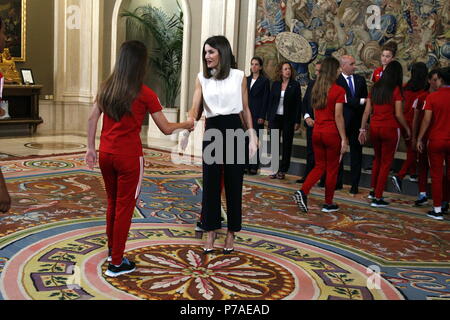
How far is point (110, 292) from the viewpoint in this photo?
3.48 meters

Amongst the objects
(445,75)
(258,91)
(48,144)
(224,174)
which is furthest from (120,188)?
(48,144)

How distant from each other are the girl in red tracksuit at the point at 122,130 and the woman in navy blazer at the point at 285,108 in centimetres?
439

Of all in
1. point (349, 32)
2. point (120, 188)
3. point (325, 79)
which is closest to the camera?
point (120, 188)

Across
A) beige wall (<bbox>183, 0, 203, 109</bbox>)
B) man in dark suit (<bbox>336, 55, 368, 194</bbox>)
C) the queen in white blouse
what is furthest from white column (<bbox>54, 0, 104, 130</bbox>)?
the queen in white blouse

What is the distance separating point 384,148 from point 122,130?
388cm

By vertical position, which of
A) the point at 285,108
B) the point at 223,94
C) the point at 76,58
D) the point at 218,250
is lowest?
the point at 218,250

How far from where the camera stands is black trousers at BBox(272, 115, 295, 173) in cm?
805

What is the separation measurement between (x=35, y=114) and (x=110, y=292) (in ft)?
31.3

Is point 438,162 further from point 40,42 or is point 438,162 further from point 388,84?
point 40,42

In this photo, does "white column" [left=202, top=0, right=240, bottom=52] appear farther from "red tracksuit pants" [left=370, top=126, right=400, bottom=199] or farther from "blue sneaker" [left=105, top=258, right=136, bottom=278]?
"blue sneaker" [left=105, top=258, right=136, bottom=278]

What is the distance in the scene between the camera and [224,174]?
433cm

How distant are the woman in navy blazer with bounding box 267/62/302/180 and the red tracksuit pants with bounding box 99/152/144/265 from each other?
4531 millimetres

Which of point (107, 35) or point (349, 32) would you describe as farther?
point (107, 35)

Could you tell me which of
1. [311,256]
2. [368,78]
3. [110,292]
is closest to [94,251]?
[110,292]
